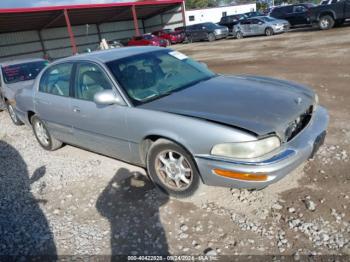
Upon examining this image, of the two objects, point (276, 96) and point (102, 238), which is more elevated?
point (276, 96)

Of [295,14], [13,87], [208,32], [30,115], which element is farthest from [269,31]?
[30,115]

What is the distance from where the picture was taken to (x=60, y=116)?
4.68 metres

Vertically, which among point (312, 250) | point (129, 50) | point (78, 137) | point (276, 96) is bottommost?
point (312, 250)

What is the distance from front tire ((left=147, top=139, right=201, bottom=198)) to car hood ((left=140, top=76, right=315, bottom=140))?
15.7 inches

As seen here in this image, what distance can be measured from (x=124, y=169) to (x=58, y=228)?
1251 millimetres

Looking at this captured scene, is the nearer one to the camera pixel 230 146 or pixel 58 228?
pixel 230 146

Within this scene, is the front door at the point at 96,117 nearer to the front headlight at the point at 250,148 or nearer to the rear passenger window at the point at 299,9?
the front headlight at the point at 250,148

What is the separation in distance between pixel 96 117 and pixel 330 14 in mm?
19099

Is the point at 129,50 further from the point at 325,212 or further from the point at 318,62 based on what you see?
the point at 318,62

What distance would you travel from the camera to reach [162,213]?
339cm

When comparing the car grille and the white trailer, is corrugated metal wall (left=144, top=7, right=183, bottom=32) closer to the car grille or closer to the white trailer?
the white trailer

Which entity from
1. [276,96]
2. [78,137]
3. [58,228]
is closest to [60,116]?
[78,137]

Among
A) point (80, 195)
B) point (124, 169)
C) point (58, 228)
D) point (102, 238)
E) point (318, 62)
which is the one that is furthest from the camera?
point (318, 62)

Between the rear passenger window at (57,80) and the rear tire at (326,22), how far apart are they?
18.7 meters
